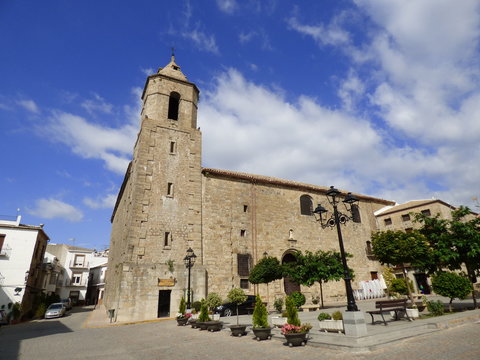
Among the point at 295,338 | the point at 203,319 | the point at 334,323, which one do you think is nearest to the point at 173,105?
the point at 203,319

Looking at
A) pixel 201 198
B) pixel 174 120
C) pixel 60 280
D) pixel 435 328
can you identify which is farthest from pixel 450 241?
pixel 60 280

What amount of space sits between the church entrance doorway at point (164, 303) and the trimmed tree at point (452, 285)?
1485cm

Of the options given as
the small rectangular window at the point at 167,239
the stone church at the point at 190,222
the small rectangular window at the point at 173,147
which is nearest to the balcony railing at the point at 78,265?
the stone church at the point at 190,222

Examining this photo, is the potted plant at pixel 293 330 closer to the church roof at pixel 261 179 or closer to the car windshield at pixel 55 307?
the church roof at pixel 261 179

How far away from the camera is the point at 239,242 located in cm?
2270

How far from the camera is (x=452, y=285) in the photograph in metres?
12.7

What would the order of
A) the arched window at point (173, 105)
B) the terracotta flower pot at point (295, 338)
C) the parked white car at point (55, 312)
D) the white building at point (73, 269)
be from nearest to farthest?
the terracotta flower pot at point (295, 338)
the parked white car at point (55, 312)
the arched window at point (173, 105)
the white building at point (73, 269)

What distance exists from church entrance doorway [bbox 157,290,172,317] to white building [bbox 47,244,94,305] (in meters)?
31.6

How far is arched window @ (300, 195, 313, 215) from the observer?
27573 mm

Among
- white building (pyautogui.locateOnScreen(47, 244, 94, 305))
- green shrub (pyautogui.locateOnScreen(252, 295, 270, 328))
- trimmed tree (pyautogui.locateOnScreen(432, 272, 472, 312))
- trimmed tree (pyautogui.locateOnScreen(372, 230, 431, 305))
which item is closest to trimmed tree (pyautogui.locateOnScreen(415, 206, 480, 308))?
trimmed tree (pyautogui.locateOnScreen(372, 230, 431, 305))

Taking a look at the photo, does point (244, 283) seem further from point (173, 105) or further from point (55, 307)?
point (55, 307)

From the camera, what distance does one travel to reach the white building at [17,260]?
22.6 meters

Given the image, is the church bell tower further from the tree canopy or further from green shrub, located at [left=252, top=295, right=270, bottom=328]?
green shrub, located at [left=252, top=295, right=270, bottom=328]

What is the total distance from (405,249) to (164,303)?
14458mm
